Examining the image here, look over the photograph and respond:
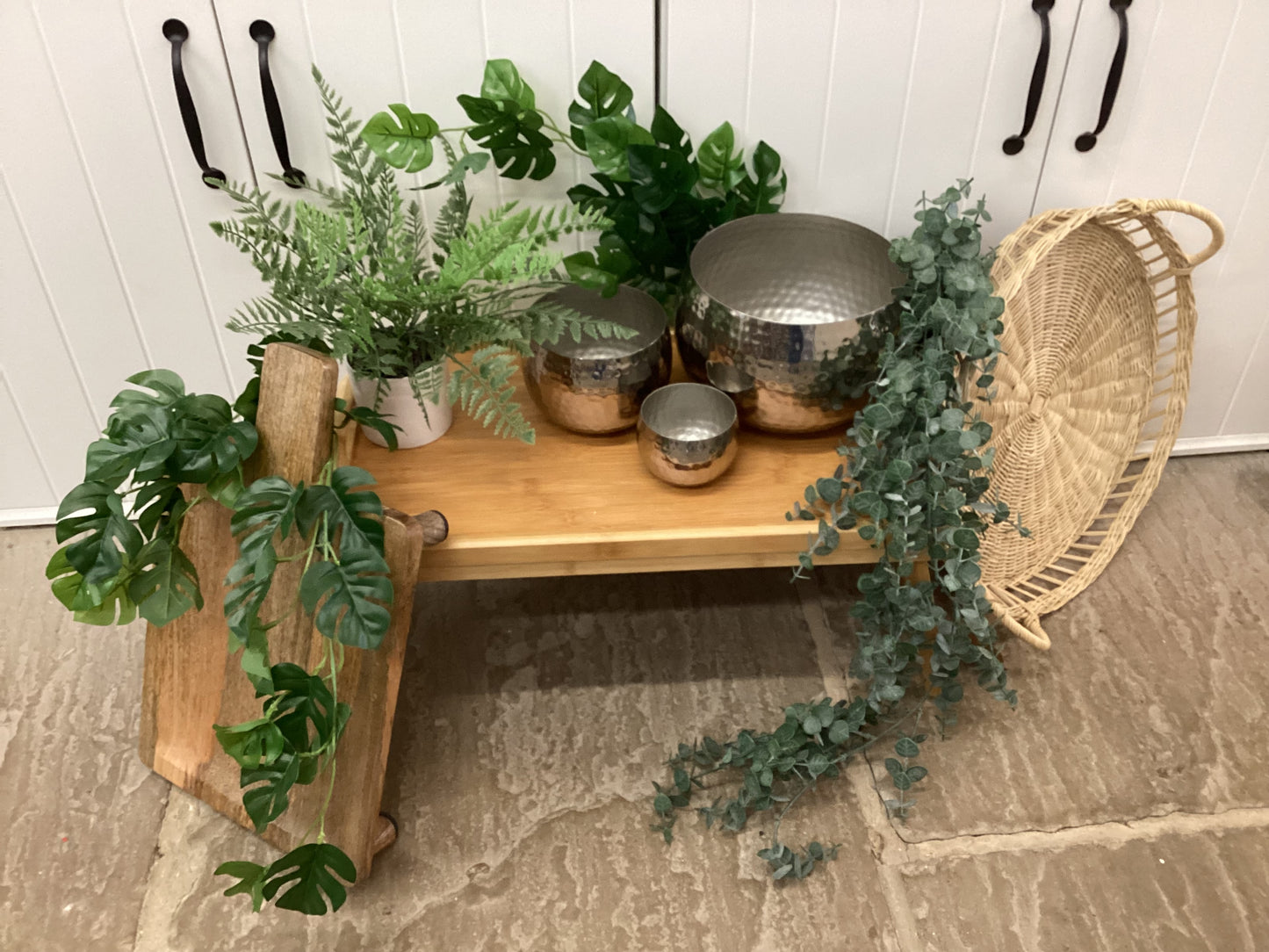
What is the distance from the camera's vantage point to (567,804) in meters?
1.32

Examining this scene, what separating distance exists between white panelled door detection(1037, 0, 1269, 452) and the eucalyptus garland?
27cm

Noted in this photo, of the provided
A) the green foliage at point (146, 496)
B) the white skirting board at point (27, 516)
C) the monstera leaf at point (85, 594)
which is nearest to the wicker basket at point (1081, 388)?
the green foliage at point (146, 496)

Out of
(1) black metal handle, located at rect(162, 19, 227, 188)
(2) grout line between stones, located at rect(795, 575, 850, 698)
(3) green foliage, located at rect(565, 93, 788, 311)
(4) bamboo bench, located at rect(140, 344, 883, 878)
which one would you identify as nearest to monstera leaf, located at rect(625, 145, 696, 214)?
(3) green foliage, located at rect(565, 93, 788, 311)

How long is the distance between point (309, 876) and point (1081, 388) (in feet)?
4.17

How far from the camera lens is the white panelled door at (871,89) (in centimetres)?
130

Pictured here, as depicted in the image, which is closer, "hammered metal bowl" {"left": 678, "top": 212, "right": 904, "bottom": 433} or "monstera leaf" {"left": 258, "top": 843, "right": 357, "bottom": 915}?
"monstera leaf" {"left": 258, "top": 843, "right": 357, "bottom": 915}

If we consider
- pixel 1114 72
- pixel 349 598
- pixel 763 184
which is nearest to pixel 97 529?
pixel 349 598

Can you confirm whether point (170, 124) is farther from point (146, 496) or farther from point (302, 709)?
point (302, 709)

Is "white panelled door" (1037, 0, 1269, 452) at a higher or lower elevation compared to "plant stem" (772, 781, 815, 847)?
higher

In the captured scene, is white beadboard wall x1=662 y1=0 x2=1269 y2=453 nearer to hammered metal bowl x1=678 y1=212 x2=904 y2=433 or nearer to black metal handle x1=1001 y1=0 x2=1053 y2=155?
black metal handle x1=1001 y1=0 x2=1053 y2=155

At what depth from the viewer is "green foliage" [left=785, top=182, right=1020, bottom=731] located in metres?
1.16

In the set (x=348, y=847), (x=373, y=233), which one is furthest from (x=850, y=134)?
(x=348, y=847)

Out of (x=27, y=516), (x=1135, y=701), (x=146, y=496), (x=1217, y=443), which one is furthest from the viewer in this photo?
(x=1217, y=443)

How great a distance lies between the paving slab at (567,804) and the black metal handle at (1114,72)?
0.80m
